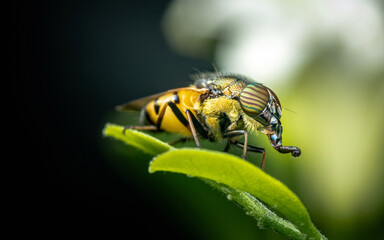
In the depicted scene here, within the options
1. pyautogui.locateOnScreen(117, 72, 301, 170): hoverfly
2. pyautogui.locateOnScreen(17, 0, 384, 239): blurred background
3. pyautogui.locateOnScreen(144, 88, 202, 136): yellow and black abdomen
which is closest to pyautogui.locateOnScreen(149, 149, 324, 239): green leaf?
pyautogui.locateOnScreen(117, 72, 301, 170): hoverfly

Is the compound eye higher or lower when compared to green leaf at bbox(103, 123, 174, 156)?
higher

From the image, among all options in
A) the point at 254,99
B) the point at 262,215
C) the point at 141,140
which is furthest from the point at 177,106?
the point at 262,215

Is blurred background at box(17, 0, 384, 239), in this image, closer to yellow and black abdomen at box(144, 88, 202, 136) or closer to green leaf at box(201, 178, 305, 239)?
yellow and black abdomen at box(144, 88, 202, 136)

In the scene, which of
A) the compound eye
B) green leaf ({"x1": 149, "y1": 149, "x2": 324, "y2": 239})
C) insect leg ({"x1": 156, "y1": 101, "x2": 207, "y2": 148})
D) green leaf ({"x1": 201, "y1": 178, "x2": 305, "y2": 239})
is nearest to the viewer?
green leaf ({"x1": 149, "y1": 149, "x2": 324, "y2": 239})

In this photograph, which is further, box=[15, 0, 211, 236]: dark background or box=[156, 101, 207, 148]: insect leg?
box=[15, 0, 211, 236]: dark background

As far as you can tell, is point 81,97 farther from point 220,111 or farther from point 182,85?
point 220,111

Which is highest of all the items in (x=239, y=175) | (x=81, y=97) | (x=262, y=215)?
(x=239, y=175)

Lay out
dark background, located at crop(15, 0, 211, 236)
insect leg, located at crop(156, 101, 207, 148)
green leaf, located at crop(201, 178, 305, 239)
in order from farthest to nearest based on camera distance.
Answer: dark background, located at crop(15, 0, 211, 236) → insect leg, located at crop(156, 101, 207, 148) → green leaf, located at crop(201, 178, 305, 239)
